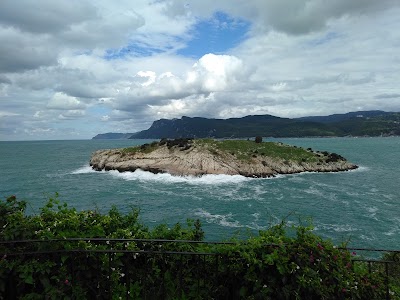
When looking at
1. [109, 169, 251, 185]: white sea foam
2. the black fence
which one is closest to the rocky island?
[109, 169, 251, 185]: white sea foam

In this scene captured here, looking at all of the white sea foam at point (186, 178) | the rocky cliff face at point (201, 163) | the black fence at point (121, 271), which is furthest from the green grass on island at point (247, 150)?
the black fence at point (121, 271)

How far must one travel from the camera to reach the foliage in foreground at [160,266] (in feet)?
21.6

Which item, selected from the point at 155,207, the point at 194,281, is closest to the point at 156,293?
the point at 194,281

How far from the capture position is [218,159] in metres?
77.6

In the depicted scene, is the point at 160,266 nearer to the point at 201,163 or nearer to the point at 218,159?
the point at 201,163

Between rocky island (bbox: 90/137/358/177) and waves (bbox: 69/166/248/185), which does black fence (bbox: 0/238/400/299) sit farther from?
rocky island (bbox: 90/137/358/177)

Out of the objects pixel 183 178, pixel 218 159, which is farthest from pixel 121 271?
pixel 218 159

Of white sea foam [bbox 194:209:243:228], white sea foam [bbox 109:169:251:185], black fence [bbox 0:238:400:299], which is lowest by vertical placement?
white sea foam [bbox 194:209:243:228]

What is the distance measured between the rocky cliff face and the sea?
9.27ft

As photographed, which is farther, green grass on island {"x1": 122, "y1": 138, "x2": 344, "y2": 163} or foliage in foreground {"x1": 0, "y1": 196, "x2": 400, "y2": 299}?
green grass on island {"x1": 122, "y1": 138, "x2": 344, "y2": 163}

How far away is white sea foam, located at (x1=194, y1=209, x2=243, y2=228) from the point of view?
1494 inches

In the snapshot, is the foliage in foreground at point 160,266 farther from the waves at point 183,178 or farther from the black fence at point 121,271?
the waves at point 183,178

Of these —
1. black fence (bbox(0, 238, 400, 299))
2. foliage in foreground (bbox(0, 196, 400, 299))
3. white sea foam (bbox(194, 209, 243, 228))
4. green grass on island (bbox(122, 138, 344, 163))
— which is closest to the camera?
foliage in foreground (bbox(0, 196, 400, 299))

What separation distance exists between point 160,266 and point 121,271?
102cm
